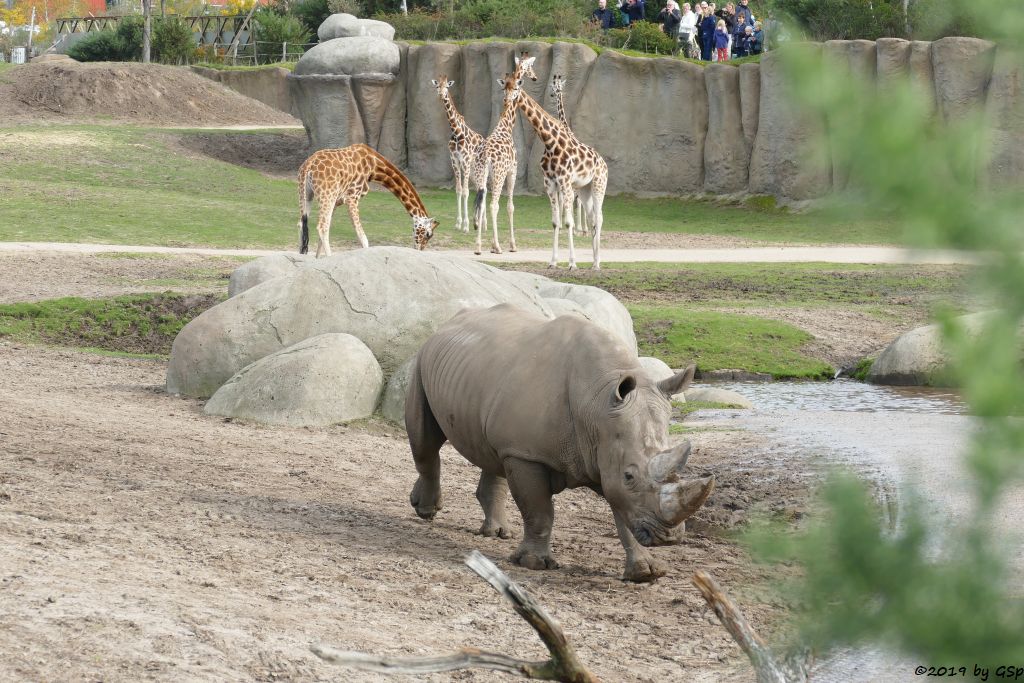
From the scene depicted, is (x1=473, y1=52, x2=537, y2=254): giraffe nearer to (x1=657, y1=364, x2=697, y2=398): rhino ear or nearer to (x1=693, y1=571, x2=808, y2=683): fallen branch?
(x1=657, y1=364, x2=697, y2=398): rhino ear

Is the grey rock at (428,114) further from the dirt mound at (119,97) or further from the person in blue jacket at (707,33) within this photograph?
the dirt mound at (119,97)

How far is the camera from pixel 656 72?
92.6 ft

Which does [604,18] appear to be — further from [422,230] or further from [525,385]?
[525,385]

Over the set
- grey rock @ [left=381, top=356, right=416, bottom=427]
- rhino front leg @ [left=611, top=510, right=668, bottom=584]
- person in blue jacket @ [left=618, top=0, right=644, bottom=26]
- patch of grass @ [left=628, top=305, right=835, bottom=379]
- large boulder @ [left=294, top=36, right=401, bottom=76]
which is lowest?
patch of grass @ [left=628, top=305, right=835, bottom=379]

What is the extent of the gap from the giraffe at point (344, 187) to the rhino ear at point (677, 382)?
1259cm

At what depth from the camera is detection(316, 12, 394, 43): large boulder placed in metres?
34.2

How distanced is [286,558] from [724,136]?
23359 millimetres

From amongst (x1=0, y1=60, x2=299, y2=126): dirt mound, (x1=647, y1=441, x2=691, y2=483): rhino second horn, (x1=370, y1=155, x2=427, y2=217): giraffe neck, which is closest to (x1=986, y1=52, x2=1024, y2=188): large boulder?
(x1=647, y1=441, x2=691, y2=483): rhino second horn

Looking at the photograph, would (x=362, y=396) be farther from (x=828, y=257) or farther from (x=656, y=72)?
(x=656, y=72)

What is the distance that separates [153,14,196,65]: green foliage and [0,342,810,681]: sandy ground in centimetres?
3894

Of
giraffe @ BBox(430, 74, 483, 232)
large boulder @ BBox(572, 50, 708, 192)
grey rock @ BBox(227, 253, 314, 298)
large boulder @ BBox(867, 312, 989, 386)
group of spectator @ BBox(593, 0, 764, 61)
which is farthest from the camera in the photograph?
group of spectator @ BBox(593, 0, 764, 61)

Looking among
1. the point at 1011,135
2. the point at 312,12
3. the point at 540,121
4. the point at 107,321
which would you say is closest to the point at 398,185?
the point at 540,121

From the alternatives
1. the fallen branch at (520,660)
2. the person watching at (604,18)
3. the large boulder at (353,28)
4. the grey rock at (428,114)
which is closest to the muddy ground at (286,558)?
the fallen branch at (520,660)

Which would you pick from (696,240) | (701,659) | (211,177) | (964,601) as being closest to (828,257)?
(696,240)
